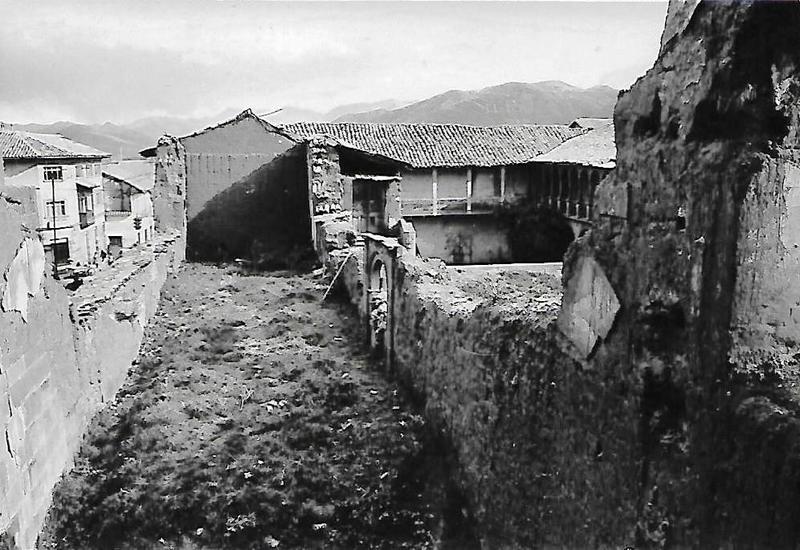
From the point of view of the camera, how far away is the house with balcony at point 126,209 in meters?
39.9

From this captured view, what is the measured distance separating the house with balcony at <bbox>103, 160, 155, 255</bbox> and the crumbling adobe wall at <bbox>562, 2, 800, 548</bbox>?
35.1 meters

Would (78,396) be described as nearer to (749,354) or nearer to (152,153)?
(749,354)

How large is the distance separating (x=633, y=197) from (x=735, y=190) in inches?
30.0

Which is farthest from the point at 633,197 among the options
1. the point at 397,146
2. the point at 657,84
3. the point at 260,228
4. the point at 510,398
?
the point at 397,146

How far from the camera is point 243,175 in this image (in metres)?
17.7

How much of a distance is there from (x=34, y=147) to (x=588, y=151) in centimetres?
2162

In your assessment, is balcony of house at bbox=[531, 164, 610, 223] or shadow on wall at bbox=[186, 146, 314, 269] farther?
balcony of house at bbox=[531, 164, 610, 223]

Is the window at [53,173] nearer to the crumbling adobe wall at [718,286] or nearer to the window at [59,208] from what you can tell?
the window at [59,208]

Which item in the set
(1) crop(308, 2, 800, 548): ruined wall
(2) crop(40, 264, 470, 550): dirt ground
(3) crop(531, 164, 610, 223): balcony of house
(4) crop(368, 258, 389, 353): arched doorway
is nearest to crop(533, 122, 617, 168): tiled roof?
(3) crop(531, 164, 610, 223): balcony of house

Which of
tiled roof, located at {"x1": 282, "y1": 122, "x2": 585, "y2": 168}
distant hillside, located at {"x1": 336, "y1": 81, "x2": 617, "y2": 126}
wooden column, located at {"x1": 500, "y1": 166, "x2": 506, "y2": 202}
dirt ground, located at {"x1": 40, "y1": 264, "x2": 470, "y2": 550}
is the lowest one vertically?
dirt ground, located at {"x1": 40, "y1": 264, "x2": 470, "y2": 550}

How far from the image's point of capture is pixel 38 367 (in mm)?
6191

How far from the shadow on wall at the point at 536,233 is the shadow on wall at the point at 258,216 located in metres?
10.8

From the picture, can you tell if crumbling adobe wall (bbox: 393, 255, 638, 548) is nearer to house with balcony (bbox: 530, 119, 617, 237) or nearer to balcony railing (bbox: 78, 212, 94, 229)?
house with balcony (bbox: 530, 119, 617, 237)

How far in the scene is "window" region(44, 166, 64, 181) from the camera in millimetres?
29297
